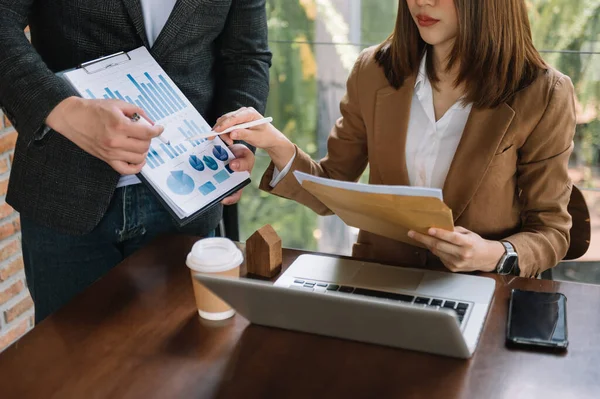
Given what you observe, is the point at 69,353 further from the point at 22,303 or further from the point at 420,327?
the point at 22,303

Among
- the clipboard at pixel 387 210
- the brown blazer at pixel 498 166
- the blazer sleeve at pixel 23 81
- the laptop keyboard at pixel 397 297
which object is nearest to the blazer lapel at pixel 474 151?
the brown blazer at pixel 498 166

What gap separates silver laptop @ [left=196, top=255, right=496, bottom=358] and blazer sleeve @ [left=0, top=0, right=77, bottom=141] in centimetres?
53

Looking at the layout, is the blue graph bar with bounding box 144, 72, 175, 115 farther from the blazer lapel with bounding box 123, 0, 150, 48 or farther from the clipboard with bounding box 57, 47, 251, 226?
the blazer lapel with bounding box 123, 0, 150, 48

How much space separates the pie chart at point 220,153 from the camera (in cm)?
153

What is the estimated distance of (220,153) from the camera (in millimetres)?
1534

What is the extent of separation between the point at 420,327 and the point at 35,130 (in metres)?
0.85

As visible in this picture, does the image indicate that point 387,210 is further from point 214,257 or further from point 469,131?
point 469,131

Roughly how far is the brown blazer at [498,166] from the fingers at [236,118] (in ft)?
0.59

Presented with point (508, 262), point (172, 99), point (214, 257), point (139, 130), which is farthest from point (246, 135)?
point (508, 262)

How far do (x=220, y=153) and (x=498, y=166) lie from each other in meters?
0.60

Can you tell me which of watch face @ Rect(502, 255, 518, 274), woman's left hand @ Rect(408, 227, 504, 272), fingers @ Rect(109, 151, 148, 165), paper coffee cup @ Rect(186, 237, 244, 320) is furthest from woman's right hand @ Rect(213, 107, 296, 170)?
watch face @ Rect(502, 255, 518, 274)

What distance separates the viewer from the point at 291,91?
8.79 ft

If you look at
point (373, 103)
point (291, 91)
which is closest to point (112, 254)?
point (373, 103)

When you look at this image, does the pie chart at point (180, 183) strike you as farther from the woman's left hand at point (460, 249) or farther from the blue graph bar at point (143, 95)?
the woman's left hand at point (460, 249)
